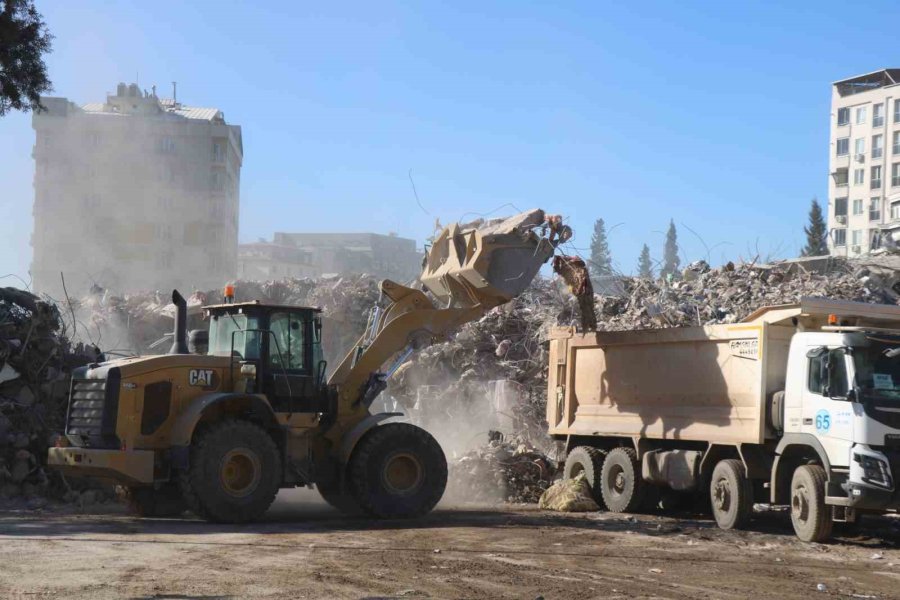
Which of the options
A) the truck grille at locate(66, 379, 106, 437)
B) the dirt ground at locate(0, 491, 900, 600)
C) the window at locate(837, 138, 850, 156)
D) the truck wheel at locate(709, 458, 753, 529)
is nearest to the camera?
the dirt ground at locate(0, 491, 900, 600)

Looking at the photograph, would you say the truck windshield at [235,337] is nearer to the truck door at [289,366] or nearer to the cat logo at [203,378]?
the truck door at [289,366]

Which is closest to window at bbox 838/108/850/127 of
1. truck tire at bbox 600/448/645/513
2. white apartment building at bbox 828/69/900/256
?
white apartment building at bbox 828/69/900/256

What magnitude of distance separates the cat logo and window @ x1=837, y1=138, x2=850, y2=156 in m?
71.9

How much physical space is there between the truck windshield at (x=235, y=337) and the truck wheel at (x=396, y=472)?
72.0 inches

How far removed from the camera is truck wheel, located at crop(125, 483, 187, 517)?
1397 centimetres

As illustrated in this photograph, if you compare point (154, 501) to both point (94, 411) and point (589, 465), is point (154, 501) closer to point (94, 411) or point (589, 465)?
point (94, 411)

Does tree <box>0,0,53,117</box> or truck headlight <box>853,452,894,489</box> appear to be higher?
tree <box>0,0,53,117</box>

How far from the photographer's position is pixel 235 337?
45.2ft

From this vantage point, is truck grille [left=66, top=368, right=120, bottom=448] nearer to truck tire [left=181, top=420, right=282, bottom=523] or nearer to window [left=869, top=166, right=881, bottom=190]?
truck tire [left=181, top=420, right=282, bottom=523]

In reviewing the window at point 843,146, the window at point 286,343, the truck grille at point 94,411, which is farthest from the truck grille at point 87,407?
the window at point 843,146

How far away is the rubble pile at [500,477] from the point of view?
17516mm

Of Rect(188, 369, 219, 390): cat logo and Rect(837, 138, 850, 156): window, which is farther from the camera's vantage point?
Rect(837, 138, 850, 156): window

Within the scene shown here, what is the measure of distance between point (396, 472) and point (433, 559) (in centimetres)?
379

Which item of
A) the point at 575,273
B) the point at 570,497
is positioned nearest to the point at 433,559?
the point at 575,273
